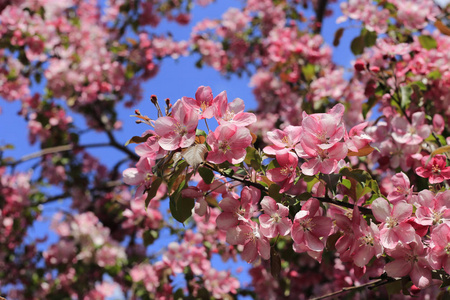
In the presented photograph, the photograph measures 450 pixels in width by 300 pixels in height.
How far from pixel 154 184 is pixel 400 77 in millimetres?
1384

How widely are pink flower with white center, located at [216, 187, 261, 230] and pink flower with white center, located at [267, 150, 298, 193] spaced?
0.07 m

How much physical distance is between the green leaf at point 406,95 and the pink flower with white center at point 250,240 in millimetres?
967

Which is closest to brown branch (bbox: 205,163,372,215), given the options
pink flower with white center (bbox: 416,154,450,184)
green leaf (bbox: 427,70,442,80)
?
pink flower with white center (bbox: 416,154,450,184)

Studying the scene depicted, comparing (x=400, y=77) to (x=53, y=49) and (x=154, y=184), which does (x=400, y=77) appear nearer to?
(x=154, y=184)

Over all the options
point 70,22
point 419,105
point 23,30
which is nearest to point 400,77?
point 419,105

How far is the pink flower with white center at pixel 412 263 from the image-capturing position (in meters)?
0.92

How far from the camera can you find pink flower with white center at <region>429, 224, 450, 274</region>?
87 centimetres

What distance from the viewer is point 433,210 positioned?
3.04ft

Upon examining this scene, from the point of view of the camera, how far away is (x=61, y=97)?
3.64 meters

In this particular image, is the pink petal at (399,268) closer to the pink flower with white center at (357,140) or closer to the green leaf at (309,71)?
the pink flower with white center at (357,140)

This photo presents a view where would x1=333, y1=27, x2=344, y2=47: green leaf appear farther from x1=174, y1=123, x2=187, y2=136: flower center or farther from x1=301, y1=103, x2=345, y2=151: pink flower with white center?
x1=174, y1=123, x2=187, y2=136: flower center

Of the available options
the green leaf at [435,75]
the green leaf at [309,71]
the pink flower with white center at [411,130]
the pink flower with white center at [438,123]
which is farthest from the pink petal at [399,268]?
the green leaf at [309,71]

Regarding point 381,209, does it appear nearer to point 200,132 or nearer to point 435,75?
point 200,132

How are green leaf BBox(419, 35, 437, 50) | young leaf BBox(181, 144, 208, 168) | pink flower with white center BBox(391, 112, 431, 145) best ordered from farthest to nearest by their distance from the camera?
green leaf BBox(419, 35, 437, 50)
pink flower with white center BBox(391, 112, 431, 145)
young leaf BBox(181, 144, 208, 168)
